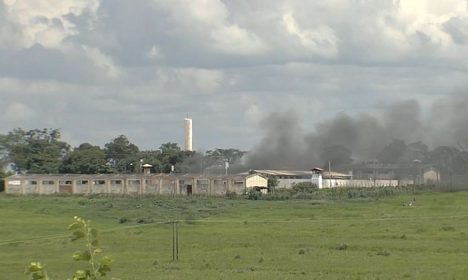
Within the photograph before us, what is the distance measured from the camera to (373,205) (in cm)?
5544

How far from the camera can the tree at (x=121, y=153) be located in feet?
436

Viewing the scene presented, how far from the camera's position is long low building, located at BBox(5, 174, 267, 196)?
317 feet

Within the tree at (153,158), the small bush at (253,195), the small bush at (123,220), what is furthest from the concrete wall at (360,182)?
the small bush at (123,220)

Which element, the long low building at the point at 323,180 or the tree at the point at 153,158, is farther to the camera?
the tree at the point at 153,158

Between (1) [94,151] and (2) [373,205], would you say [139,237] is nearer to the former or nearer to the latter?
(2) [373,205]

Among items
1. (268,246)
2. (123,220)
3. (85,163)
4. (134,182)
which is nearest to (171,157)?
(85,163)

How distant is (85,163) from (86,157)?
1.67 meters

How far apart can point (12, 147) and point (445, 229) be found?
112 metres

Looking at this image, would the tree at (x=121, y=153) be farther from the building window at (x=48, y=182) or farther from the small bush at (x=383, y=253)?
the small bush at (x=383, y=253)

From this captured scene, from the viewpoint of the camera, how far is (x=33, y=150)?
138m

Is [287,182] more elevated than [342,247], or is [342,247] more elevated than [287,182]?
[287,182]

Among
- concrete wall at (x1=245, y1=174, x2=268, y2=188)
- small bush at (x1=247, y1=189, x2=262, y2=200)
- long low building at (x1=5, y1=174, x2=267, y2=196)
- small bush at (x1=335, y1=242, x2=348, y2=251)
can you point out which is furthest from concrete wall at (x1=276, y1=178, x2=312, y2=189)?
small bush at (x1=335, y1=242, x2=348, y2=251)

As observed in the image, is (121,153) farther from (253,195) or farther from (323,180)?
(253,195)

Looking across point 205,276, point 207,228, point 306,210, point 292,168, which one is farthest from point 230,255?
point 292,168
